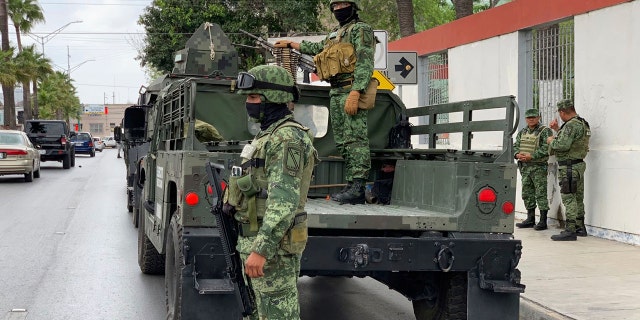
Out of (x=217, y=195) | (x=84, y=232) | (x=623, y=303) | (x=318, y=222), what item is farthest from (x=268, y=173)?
(x=84, y=232)

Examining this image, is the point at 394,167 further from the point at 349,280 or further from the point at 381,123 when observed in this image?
the point at 349,280

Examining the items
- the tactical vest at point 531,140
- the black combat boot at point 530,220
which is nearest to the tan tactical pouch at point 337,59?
the tactical vest at point 531,140

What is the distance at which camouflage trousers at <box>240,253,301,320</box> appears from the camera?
420cm

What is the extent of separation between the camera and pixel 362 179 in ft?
21.8

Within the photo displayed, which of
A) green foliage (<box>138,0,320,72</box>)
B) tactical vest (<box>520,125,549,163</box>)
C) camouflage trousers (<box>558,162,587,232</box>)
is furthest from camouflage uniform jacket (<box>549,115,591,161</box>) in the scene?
green foliage (<box>138,0,320,72</box>)

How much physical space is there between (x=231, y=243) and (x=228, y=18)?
92.7ft

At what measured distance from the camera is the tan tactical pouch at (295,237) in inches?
164

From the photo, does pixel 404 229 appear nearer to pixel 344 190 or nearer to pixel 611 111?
pixel 344 190

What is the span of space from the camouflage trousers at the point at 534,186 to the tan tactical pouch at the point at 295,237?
7.95 m

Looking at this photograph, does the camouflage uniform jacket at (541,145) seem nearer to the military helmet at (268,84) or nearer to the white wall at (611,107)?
the white wall at (611,107)

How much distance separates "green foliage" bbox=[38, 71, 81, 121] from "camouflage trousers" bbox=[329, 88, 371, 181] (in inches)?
2626

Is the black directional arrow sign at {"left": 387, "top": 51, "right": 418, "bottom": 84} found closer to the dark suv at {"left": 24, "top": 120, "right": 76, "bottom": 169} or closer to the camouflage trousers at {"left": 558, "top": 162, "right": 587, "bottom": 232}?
the camouflage trousers at {"left": 558, "top": 162, "right": 587, "bottom": 232}

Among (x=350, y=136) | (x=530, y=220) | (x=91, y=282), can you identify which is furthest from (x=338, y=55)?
(x=530, y=220)

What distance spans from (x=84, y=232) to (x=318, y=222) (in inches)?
315
